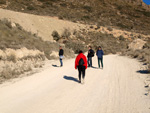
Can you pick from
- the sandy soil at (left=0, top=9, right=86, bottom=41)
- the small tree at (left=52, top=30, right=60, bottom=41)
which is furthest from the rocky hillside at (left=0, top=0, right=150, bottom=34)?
the small tree at (left=52, top=30, right=60, bottom=41)

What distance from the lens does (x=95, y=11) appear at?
2547 inches

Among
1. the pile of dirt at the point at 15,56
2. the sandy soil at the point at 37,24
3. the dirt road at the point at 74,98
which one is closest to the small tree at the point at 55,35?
the sandy soil at the point at 37,24

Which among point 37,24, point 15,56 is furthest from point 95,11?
point 15,56

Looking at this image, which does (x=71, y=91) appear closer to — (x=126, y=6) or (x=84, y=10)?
(x=84, y=10)

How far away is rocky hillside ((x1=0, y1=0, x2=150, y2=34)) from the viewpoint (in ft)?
165

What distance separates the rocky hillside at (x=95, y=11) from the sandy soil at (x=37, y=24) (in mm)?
15286

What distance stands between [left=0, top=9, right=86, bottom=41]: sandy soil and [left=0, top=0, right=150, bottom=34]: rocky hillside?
50.2 feet

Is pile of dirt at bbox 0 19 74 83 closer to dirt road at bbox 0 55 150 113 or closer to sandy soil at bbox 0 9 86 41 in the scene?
dirt road at bbox 0 55 150 113

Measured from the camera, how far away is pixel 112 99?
4.90 metres

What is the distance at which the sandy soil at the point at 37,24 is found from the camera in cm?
2777

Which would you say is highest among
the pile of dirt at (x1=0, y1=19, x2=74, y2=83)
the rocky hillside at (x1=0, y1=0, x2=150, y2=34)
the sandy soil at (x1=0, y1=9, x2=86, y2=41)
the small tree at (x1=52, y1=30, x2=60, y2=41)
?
the rocky hillside at (x1=0, y1=0, x2=150, y2=34)

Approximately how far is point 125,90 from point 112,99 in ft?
3.65

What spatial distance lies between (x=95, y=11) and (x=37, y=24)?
40584mm

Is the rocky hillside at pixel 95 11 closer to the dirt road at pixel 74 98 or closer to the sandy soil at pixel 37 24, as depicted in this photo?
the sandy soil at pixel 37 24
